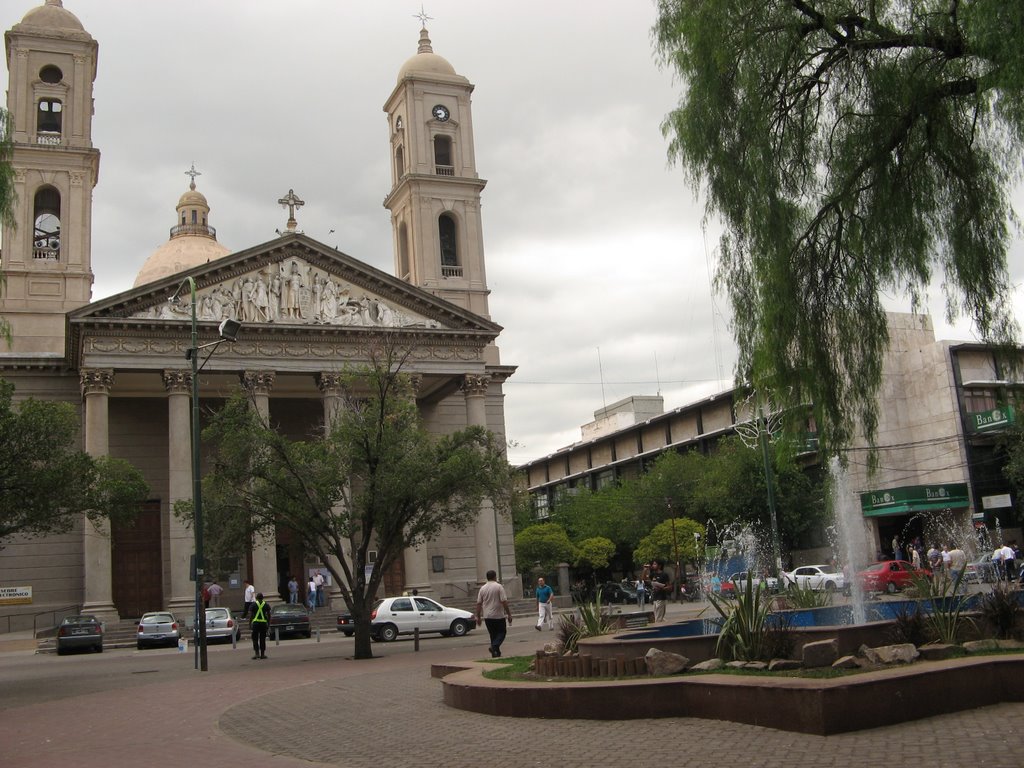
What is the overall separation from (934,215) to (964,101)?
1.42m

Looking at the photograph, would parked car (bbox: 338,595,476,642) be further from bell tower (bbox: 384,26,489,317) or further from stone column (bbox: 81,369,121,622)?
bell tower (bbox: 384,26,489,317)

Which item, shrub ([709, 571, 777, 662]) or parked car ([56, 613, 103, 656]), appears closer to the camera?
shrub ([709, 571, 777, 662])

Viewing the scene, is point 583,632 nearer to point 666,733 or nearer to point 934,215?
point 666,733

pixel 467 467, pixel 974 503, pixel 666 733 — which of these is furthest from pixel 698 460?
pixel 666 733

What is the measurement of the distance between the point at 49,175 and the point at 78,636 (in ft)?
76.9

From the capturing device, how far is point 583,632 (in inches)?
602

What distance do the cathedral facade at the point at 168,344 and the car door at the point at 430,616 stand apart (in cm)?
981

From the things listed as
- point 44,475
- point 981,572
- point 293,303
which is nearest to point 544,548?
point 293,303

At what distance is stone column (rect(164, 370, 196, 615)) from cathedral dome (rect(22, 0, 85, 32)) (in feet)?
62.6

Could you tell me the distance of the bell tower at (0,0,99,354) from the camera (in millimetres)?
45656

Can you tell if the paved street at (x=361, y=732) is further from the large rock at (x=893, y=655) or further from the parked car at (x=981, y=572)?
the parked car at (x=981, y=572)

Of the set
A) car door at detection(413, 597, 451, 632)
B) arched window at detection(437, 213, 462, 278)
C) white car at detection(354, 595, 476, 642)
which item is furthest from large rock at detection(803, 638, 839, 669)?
arched window at detection(437, 213, 462, 278)

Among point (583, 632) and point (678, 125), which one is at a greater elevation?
point (678, 125)

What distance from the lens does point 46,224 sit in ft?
157
